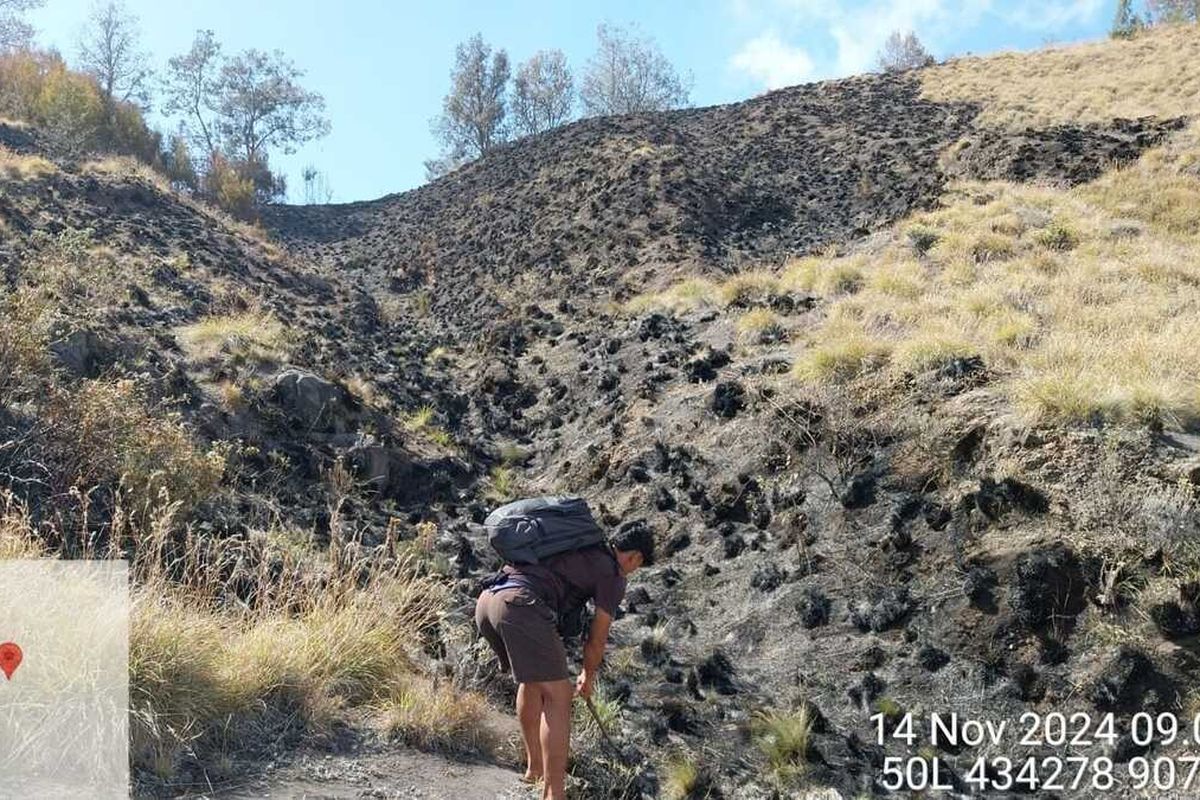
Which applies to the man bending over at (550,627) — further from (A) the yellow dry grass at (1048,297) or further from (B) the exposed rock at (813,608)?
(A) the yellow dry grass at (1048,297)

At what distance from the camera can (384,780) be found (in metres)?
4.70

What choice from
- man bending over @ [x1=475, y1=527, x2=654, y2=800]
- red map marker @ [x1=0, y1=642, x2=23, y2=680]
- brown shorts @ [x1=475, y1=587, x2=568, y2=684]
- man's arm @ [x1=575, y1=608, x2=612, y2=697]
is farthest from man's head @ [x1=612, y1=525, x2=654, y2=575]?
red map marker @ [x1=0, y1=642, x2=23, y2=680]

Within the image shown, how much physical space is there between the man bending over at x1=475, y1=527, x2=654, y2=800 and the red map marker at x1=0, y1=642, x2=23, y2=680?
219 centimetres

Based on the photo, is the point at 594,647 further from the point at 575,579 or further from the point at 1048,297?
the point at 1048,297

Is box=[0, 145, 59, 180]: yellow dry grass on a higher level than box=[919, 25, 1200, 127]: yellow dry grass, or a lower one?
lower

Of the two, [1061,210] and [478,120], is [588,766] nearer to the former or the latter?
[1061,210]

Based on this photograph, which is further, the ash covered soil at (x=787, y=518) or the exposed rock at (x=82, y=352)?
the exposed rock at (x=82, y=352)

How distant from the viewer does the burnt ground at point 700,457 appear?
5.73 meters

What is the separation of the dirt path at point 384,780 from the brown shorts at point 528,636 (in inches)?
26.9

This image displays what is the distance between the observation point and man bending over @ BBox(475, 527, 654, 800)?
183 inches

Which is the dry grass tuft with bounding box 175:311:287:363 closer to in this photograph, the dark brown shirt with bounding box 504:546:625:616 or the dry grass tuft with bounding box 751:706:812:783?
the dark brown shirt with bounding box 504:546:625:616

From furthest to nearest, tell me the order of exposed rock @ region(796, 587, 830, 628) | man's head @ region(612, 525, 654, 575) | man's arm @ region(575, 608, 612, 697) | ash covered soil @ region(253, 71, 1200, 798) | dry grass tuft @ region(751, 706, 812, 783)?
exposed rock @ region(796, 587, 830, 628)
ash covered soil @ region(253, 71, 1200, 798)
dry grass tuft @ region(751, 706, 812, 783)
man's head @ region(612, 525, 654, 575)
man's arm @ region(575, 608, 612, 697)

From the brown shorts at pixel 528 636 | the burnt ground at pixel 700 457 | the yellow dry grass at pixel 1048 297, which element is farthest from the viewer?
the yellow dry grass at pixel 1048 297
